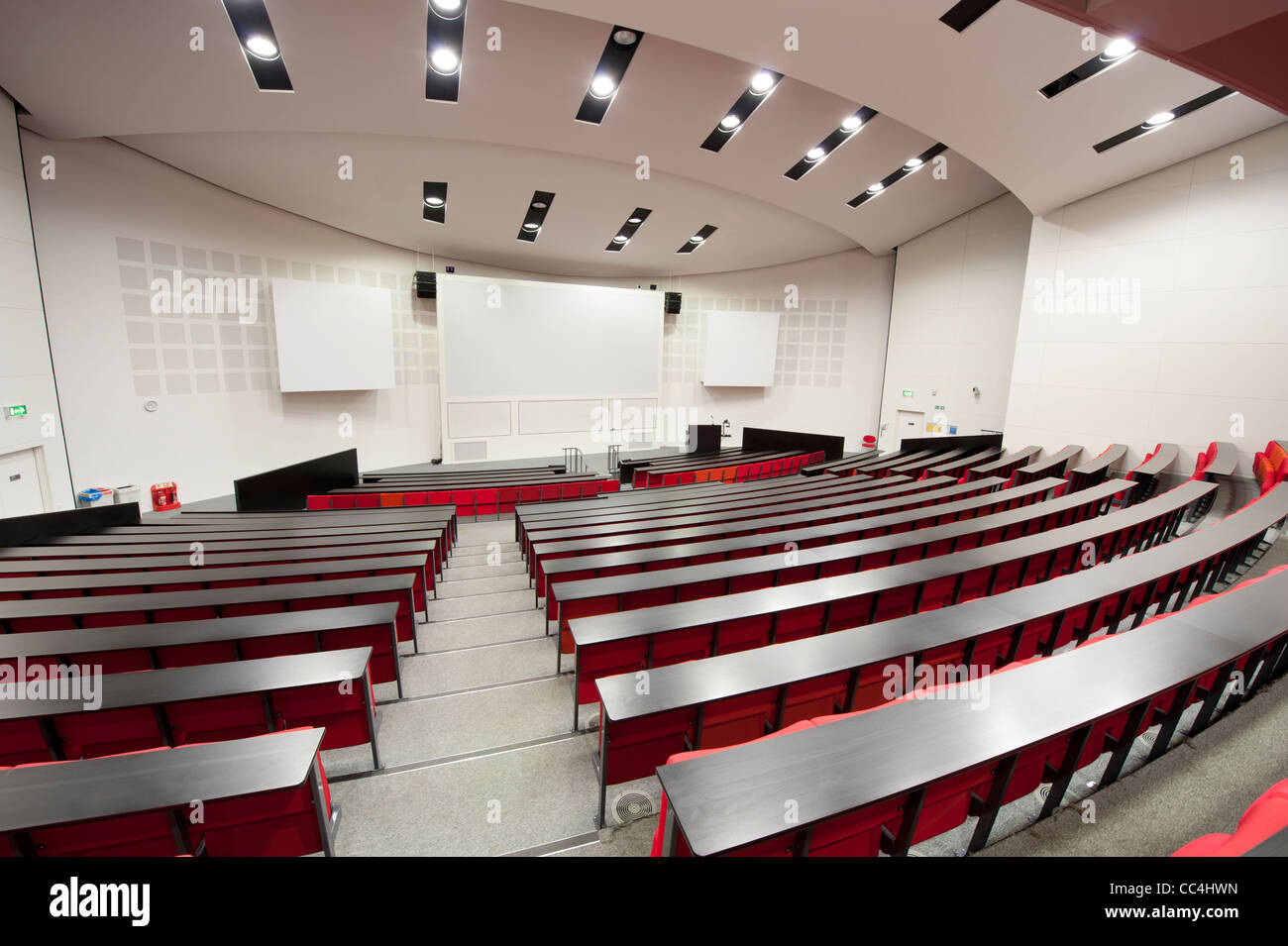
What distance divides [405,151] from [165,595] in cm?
778

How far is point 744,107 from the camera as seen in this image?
23.4 feet

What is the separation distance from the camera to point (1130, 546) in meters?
4.37

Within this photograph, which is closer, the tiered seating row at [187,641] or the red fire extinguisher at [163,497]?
the tiered seating row at [187,641]

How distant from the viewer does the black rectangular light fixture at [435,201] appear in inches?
364

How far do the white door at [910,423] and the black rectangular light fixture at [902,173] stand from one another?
5.73 meters

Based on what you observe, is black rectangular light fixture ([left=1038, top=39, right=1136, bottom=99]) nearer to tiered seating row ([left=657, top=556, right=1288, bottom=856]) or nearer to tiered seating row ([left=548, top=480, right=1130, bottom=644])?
tiered seating row ([left=548, top=480, right=1130, bottom=644])

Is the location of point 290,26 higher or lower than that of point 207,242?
higher

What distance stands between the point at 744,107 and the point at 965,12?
282cm

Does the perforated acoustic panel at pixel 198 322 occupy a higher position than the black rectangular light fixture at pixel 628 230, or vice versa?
the black rectangular light fixture at pixel 628 230

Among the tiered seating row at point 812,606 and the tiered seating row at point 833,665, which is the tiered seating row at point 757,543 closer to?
the tiered seating row at point 812,606

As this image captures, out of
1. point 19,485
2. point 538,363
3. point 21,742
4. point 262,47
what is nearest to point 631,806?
point 21,742

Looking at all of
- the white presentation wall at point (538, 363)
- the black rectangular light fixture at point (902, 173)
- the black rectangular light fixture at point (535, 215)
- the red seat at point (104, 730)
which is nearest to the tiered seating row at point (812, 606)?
the red seat at point (104, 730)

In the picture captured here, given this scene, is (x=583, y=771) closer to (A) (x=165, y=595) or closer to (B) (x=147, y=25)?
(A) (x=165, y=595)
